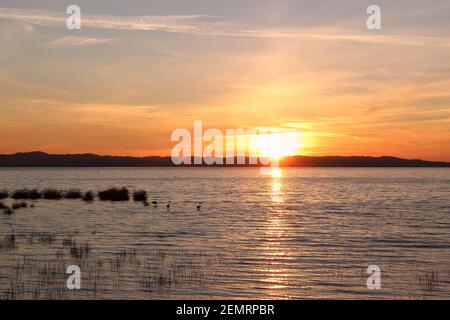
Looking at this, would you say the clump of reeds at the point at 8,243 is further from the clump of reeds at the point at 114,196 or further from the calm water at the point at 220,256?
the clump of reeds at the point at 114,196

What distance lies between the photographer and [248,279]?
79.7 feet

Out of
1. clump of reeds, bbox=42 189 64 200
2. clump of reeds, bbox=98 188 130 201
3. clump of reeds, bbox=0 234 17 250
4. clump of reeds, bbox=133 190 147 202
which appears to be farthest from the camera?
clump of reeds, bbox=133 190 147 202

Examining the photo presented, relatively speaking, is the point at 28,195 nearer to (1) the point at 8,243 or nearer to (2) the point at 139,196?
(2) the point at 139,196

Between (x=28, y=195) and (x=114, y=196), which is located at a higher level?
(x=28, y=195)

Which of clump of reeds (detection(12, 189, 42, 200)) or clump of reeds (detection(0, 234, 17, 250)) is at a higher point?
clump of reeds (detection(12, 189, 42, 200))

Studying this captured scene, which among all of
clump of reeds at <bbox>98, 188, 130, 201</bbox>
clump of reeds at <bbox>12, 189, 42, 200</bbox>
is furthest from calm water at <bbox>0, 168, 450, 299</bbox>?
clump of reeds at <bbox>98, 188, 130, 201</bbox>

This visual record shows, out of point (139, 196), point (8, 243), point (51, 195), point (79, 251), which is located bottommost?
point (79, 251)

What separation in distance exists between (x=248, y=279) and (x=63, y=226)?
2514cm

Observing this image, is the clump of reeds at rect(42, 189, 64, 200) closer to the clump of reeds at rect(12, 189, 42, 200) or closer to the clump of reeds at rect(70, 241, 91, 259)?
the clump of reeds at rect(12, 189, 42, 200)

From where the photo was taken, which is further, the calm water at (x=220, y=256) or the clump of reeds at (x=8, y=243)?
the clump of reeds at (x=8, y=243)

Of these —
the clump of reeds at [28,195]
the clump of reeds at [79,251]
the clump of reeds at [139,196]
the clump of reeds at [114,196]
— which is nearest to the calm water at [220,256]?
the clump of reeds at [79,251]

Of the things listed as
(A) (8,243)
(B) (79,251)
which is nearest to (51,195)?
(A) (8,243)
